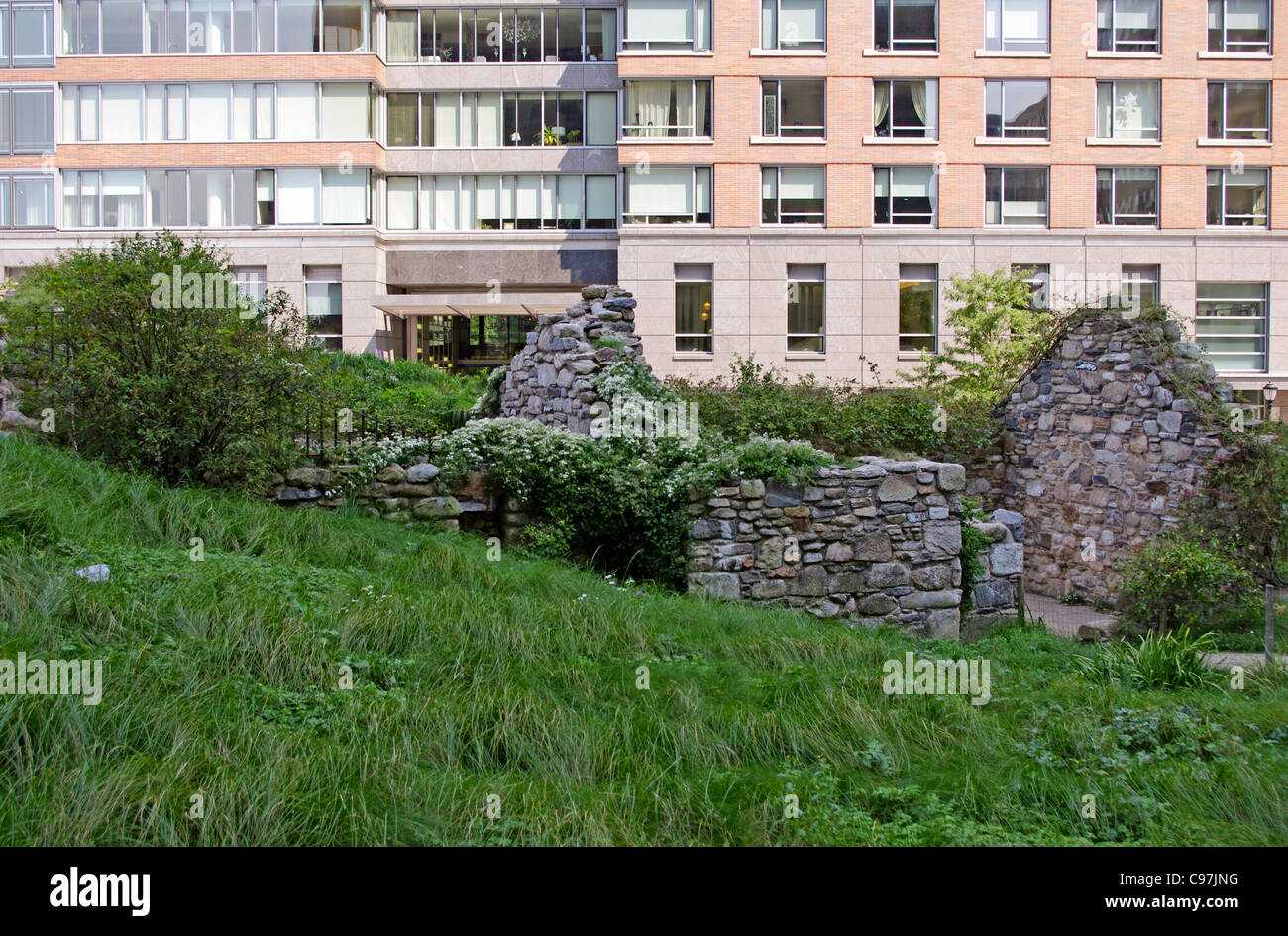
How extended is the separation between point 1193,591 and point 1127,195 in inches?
939

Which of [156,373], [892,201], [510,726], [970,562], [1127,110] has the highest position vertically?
[1127,110]

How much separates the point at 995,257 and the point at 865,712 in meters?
26.9

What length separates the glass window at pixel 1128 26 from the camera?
29.5 meters

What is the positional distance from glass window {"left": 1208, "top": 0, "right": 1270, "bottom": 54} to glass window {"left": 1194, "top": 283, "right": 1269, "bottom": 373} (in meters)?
7.38

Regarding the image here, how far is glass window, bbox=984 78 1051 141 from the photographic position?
2953 centimetres

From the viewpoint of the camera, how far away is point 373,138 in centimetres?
3077

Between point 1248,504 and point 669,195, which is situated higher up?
point 669,195

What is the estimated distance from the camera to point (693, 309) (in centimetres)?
2983

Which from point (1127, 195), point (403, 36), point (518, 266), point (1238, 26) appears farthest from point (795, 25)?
point (1238, 26)

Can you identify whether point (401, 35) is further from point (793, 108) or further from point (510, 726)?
point (510, 726)

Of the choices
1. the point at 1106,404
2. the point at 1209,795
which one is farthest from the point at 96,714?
the point at 1106,404

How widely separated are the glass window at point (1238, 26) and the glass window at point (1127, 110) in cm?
246

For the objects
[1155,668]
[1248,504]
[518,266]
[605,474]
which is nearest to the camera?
[1155,668]

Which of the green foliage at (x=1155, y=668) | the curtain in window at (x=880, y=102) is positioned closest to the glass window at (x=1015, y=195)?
the curtain in window at (x=880, y=102)
